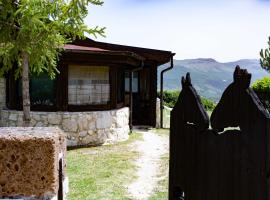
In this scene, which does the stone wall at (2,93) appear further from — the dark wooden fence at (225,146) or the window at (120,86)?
the dark wooden fence at (225,146)

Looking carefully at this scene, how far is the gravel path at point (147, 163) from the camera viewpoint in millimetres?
7359

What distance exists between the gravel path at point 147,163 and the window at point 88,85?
197 centimetres

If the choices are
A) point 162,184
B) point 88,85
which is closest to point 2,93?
point 88,85

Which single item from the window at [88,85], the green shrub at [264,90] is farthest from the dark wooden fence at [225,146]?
the green shrub at [264,90]

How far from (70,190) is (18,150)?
3126mm

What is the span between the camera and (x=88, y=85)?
12875 millimetres

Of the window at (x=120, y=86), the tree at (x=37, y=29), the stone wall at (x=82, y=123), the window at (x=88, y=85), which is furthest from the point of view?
the window at (x=120, y=86)

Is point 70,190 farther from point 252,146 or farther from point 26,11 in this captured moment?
point 252,146

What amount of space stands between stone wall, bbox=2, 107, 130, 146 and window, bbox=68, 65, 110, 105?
21.7 inches

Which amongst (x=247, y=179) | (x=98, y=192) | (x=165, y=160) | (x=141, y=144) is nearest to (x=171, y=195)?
(x=247, y=179)

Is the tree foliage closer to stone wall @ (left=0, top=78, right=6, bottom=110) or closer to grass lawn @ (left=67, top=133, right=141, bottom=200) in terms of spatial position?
grass lawn @ (left=67, top=133, right=141, bottom=200)

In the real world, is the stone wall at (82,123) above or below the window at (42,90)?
below

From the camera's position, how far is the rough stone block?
14.4 feet

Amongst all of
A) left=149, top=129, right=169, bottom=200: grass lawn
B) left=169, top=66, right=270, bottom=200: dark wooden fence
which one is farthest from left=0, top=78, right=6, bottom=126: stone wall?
left=169, top=66, right=270, bottom=200: dark wooden fence
